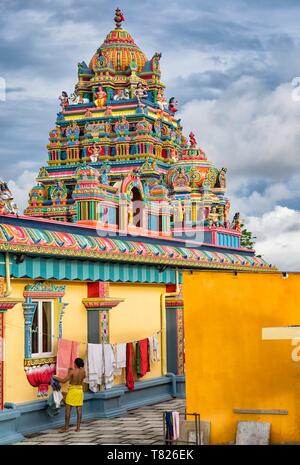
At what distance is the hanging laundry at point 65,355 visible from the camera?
54.7ft

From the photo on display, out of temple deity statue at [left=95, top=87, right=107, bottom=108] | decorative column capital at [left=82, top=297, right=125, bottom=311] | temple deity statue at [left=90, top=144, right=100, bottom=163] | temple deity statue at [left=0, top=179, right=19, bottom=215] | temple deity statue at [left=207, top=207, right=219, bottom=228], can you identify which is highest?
temple deity statue at [left=95, top=87, right=107, bottom=108]

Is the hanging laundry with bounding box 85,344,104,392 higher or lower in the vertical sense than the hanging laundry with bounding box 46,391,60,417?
higher

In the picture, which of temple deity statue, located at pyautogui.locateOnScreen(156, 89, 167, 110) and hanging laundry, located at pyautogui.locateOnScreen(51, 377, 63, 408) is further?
temple deity statue, located at pyautogui.locateOnScreen(156, 89, 167, 110)

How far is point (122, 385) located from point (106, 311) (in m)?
1.94

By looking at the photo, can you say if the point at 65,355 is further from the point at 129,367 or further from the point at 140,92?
the point at 140,92

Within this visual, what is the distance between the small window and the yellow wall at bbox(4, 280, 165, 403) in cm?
18

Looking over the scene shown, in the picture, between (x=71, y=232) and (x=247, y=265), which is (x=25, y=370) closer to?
(x=71, y=232)

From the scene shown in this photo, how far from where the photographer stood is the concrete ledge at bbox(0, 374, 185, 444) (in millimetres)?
14922

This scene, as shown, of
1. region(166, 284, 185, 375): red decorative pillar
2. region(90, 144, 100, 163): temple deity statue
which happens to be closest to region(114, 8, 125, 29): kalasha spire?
region(90, 144, 100, 163): temple deity statue

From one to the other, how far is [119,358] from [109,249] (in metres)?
2.57

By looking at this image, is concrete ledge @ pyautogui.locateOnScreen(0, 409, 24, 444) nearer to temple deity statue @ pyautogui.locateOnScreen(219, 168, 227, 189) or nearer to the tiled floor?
the tiled floor

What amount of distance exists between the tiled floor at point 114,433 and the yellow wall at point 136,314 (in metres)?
1.71

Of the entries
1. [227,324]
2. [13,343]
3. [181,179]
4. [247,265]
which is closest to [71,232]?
[13,343]

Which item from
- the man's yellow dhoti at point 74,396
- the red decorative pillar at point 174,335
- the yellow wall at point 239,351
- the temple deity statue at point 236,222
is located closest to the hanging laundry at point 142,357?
the red decorative pillar at point 174,335
